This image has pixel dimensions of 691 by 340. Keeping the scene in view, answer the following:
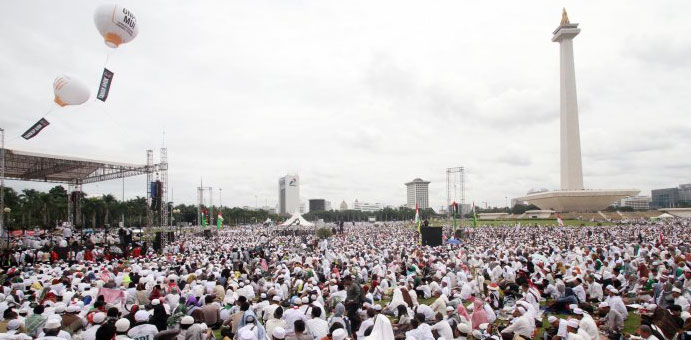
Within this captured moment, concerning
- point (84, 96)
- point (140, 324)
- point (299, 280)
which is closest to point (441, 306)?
point (299, 280)

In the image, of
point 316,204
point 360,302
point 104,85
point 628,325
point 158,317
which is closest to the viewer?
point 158,317

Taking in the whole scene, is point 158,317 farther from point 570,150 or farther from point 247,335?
point 570,150

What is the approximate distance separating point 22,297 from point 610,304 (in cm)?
1332

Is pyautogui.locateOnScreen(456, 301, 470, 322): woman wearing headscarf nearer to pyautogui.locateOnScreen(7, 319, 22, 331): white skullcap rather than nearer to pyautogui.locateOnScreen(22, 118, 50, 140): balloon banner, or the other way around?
pyautogui.locateOnScreen(7, 319, 22, 331): white skullcap

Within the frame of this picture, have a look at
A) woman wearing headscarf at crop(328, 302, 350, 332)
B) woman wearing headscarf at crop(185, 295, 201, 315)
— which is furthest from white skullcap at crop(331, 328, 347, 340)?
woman wearing headscarf at crop(185, 295, 201, 315)

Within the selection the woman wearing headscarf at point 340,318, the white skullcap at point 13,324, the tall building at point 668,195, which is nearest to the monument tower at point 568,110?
the woman wearing headscarf at point 340,318

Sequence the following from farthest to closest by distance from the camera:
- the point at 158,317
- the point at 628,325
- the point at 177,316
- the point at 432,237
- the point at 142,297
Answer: the point at 432,237
the point at 142,297
the point at 628,325
the point at 177,316
the point at 158,317

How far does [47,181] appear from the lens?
31.2 metres

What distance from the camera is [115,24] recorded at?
11.7m

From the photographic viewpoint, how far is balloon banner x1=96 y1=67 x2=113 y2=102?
13.7 metres

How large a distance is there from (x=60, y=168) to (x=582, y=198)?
2607 inches

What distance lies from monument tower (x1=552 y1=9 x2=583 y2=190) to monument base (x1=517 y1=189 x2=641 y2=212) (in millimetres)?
2406

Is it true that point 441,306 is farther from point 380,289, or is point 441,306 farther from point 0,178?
point 0,178

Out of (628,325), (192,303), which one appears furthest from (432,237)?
(192,303)
